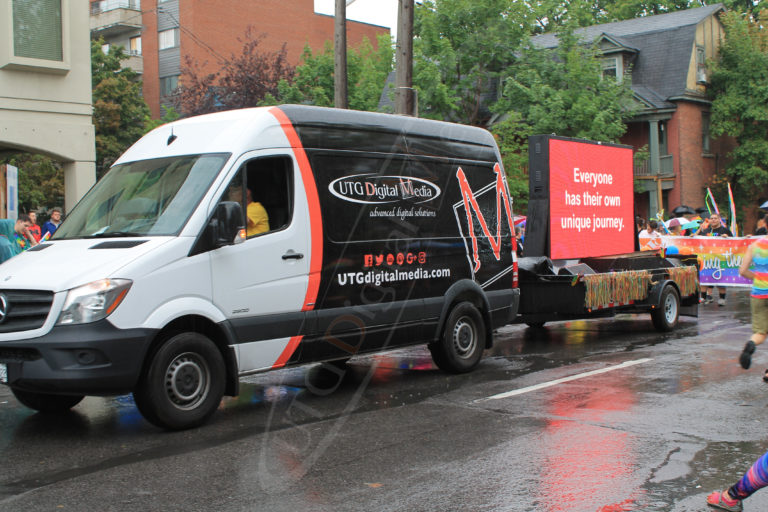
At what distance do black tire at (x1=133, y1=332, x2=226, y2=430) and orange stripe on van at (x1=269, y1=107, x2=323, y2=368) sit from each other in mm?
957

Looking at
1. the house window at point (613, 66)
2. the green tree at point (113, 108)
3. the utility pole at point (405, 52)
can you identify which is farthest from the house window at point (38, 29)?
the house window at point (613, 66)

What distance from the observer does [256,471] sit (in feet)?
18.9

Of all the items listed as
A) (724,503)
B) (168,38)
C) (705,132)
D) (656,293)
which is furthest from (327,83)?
(724,503)

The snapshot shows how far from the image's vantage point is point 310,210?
26.0ft

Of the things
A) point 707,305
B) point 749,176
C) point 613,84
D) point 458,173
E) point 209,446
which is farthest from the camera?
point 749,176

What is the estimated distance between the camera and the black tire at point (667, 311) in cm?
1292

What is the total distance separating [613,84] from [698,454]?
1112 inches

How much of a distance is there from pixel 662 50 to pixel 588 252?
101 ft

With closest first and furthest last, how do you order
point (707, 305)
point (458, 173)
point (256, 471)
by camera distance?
1. point (256, 471)
2. point (458, 173)
3. point (707, 305)

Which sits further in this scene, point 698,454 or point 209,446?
point 209,446

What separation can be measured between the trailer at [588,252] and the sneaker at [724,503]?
23.1 feet

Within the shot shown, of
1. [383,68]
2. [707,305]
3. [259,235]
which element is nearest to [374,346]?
[259,235]

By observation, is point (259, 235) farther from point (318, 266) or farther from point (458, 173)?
point (458, 173)

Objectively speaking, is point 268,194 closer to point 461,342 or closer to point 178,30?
point 461,342
